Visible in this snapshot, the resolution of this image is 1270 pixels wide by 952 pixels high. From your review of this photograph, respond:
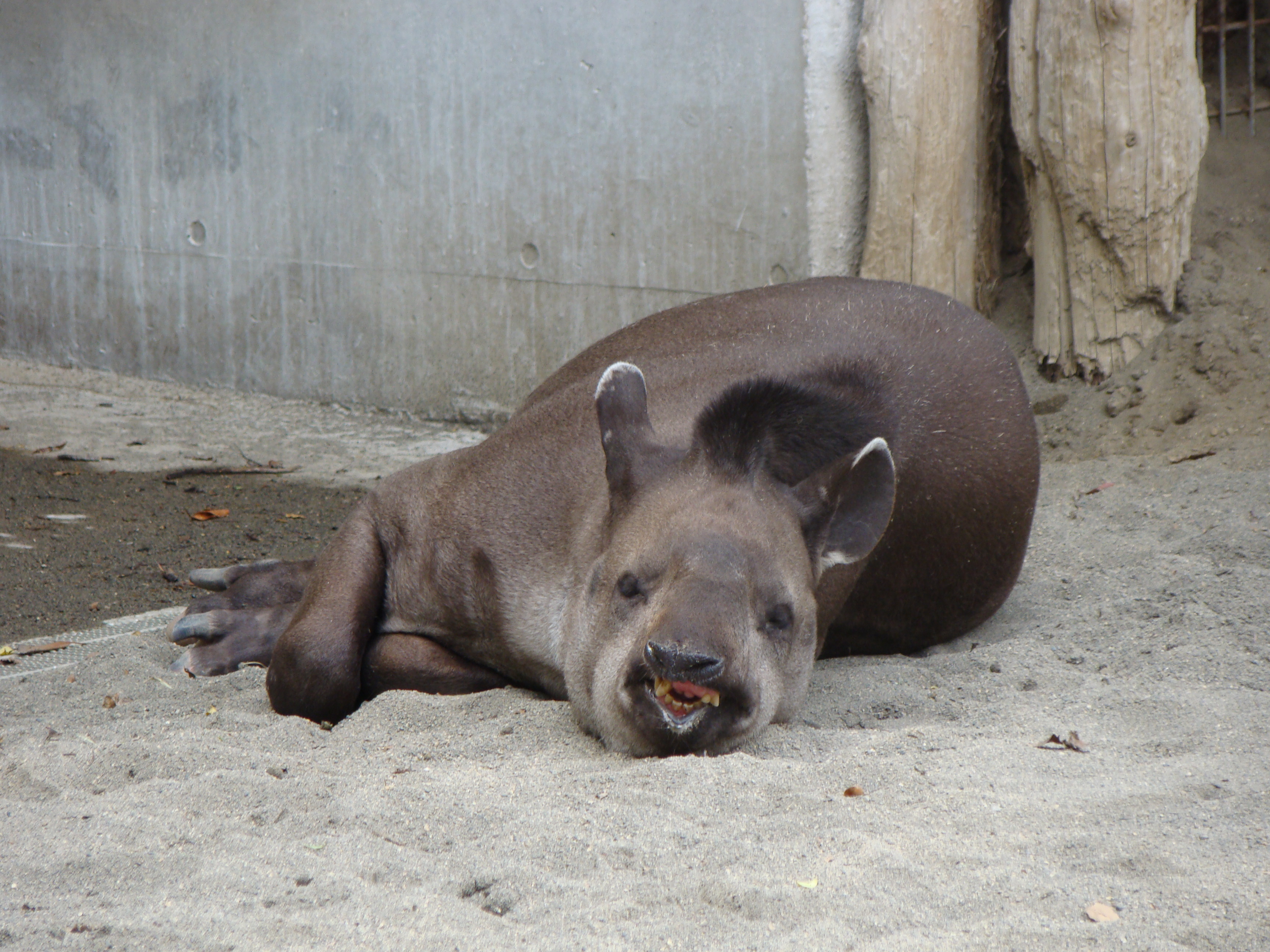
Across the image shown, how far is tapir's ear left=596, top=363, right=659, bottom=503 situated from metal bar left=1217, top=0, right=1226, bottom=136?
14.0 ft

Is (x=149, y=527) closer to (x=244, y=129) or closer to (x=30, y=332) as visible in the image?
(x=244, y=129)

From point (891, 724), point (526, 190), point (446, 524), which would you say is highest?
point (526, 190)

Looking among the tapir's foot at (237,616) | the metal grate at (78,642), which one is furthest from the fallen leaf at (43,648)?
the tapir's foot at (237,616)

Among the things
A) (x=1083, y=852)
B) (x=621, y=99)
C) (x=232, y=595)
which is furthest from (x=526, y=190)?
(x=1083, y=852)

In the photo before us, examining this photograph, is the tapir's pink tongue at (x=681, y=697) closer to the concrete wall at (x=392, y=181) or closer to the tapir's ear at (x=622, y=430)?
the tapir's ear at (x=622, y=430)

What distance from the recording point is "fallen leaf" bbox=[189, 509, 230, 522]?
5.54 meters

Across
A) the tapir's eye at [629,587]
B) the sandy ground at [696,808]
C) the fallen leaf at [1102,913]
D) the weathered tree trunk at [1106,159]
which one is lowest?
the fallen leaf at [1102,913]

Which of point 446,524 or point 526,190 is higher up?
point 526,190

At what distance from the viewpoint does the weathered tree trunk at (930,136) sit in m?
5.77

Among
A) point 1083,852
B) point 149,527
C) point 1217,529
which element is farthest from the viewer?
point 149,527

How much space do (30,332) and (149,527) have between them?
12.7 ft

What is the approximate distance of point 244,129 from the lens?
772 cm

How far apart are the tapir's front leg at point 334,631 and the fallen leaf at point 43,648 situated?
0.75 m

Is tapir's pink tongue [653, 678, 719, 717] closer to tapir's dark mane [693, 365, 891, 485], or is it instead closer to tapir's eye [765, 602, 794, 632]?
tapir's eye [765, 602, 794, 632]
